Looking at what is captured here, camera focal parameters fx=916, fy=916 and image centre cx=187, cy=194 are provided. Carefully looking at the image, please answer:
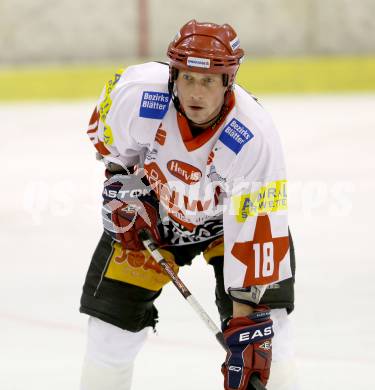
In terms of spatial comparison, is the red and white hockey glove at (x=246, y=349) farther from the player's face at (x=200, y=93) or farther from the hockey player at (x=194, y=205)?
the player's face at (x=200, y=93)

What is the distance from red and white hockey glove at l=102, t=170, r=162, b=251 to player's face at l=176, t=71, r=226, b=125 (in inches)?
18.6

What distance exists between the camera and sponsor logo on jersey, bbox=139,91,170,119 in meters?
2.59

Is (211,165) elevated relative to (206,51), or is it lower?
lower

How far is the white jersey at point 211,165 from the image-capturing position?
2455 millimetres

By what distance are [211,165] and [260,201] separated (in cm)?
19

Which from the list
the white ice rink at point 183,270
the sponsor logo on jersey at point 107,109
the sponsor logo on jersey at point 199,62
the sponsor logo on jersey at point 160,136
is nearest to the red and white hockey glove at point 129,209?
the sponsor logo on jersey at point 107,109

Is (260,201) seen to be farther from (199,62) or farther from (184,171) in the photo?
(199,62)

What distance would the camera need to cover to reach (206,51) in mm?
2404

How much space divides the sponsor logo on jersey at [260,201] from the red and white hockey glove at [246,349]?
0.28 metres

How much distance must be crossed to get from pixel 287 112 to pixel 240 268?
5.14 meters

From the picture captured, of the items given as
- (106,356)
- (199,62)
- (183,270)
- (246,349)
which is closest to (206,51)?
(199,62)

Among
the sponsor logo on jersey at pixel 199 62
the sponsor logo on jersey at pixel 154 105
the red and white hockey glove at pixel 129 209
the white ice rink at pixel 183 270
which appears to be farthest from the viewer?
the white ice rink at pixel 183 270
